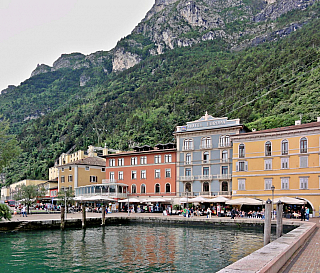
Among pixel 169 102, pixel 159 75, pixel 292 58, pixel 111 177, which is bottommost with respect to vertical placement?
pixel 111 177

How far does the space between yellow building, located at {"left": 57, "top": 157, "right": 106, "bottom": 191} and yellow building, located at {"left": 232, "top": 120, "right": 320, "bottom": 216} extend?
112ft

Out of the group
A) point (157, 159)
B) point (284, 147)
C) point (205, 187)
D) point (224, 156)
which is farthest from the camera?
point (157, 159)

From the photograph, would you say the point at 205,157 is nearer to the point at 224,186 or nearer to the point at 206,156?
the point at 206,156

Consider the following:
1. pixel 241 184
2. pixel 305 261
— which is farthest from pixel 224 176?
pixel 305 261

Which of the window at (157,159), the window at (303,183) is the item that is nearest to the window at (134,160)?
the window at (157,159)

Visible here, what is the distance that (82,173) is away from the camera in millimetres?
75062

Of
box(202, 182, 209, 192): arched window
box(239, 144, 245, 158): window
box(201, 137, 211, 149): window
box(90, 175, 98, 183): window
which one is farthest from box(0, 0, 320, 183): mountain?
box(90, 175, 98, 183): window

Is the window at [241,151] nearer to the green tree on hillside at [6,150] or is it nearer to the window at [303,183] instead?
the window at [303,183]

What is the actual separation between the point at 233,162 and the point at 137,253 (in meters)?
31.4

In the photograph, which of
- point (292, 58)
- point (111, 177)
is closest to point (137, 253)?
point (111, 177)

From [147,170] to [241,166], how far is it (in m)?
18.4

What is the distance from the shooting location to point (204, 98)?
434 ft

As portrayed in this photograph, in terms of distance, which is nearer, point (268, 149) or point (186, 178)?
point (268, 149)

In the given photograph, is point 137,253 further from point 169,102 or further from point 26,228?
point 169,102
